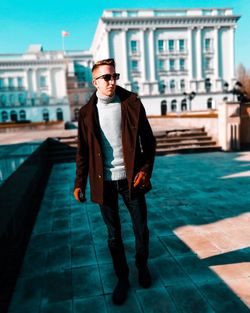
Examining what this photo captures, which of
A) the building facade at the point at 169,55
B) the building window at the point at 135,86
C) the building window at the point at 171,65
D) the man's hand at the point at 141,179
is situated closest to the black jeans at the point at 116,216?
the man's hand at the point at 141,179

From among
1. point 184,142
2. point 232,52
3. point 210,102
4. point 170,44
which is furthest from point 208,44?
point 184,142

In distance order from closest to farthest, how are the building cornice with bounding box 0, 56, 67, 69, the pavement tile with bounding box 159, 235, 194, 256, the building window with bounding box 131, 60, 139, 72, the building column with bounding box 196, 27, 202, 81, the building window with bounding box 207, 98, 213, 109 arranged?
the pavement tile with bounding box 159, 235, 194, 256, the building window with bounding box 131, 60, 139, 72, the building column with bounding box 196, 27, 202, 81, the building window with bounding box 207, 98, 213, 109, the building cornice with bounding box 0, 56, 67, 69

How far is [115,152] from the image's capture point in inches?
106

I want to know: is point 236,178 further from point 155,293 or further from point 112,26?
point 112,26

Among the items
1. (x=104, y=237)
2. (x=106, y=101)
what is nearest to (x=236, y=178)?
(x=104, y=237)

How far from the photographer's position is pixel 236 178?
7.10m

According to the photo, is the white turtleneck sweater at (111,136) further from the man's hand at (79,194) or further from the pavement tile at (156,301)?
the pavement tile at (156,301)

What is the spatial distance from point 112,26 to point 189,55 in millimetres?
15061

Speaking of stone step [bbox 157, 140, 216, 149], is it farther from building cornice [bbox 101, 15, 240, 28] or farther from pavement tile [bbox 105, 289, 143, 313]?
building cornice [bbox 101, 15, 240, 28]

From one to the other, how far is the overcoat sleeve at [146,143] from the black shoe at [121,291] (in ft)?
3.33

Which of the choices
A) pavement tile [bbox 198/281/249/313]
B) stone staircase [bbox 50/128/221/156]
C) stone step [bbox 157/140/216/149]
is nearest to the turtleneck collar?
pavement tile [bbox 198/281/249/313]

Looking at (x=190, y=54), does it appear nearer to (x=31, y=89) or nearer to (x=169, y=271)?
(x=31, y=89)

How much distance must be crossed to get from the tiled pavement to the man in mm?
304

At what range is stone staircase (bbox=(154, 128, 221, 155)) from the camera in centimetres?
1164
